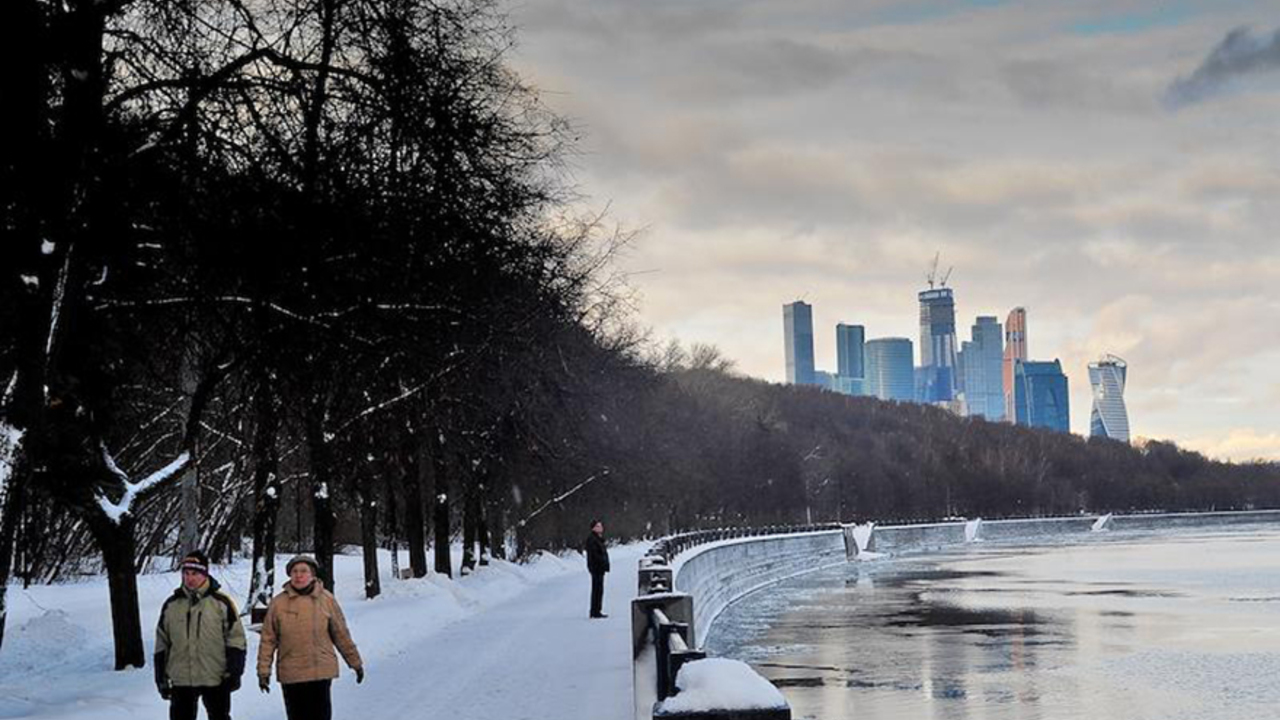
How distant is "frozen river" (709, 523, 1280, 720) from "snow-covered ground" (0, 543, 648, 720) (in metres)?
3.88

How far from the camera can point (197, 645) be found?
12.5m

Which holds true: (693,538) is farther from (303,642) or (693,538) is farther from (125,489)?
(303,642)

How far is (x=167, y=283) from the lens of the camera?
18.1 meters

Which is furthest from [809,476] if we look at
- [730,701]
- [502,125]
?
[730,701]

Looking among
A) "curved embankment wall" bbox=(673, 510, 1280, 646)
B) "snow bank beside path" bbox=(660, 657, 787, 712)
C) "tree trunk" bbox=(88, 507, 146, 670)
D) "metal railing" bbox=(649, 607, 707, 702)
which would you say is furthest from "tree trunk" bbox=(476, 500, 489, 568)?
"snow bank beside path" bbox=(660, 657, 787, 712)

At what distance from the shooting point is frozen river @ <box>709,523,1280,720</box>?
24984mm

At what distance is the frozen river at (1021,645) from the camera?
24984 millimetres

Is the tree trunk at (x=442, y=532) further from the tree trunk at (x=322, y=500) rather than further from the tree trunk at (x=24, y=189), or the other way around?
the tree trunk at (x=24, y=189)

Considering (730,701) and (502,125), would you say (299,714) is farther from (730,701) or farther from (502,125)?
(502,125)

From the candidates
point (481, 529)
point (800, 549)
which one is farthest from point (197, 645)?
point (800, 549)

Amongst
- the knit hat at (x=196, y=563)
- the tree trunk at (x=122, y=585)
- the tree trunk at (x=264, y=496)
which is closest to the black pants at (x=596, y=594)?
the tree trunk at (x=264, y=496)

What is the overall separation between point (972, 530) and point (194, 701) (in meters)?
140

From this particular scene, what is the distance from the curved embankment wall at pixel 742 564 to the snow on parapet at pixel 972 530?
45709 millimetres

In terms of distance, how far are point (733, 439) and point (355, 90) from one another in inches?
4657
